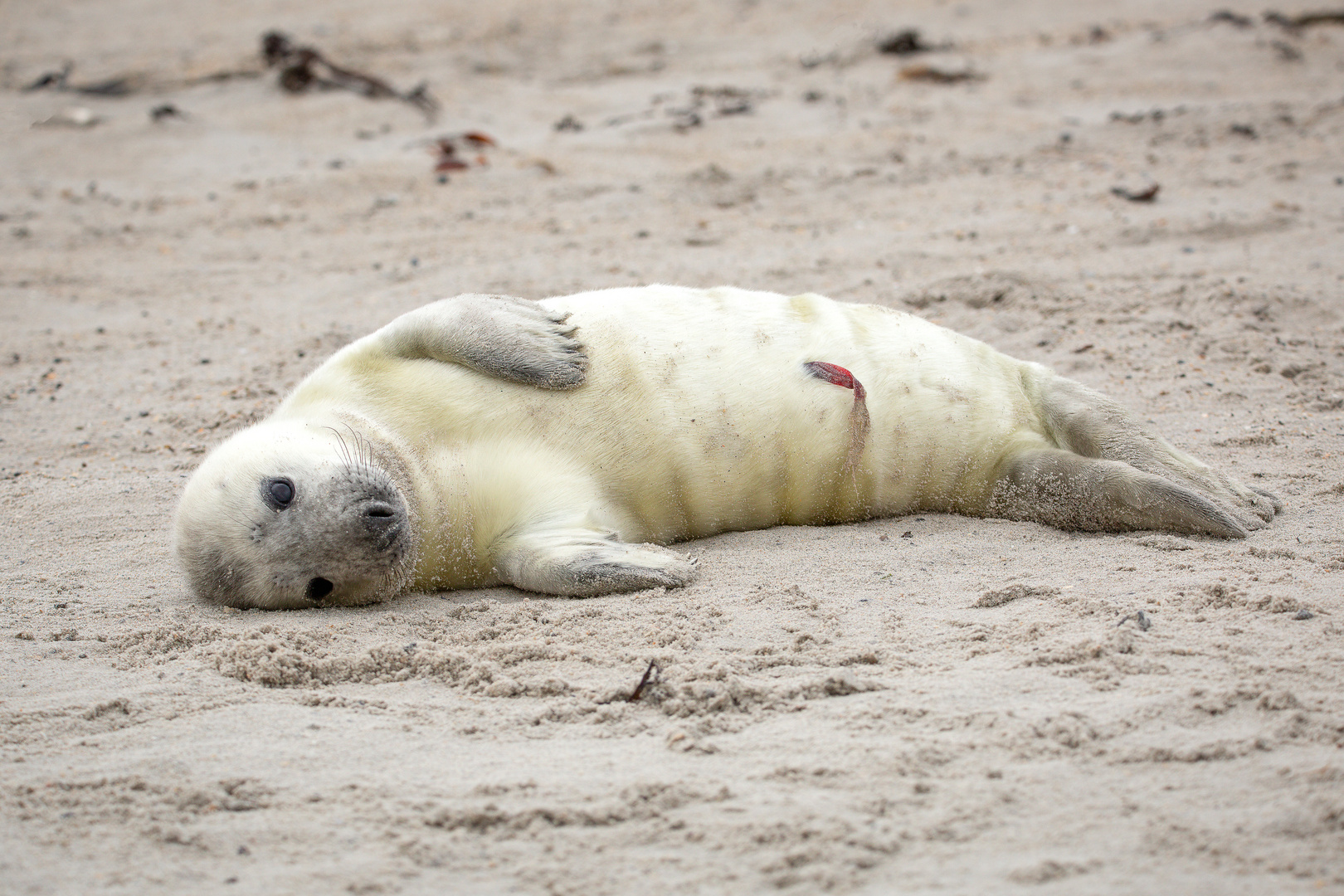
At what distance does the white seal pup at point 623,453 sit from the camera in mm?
2750

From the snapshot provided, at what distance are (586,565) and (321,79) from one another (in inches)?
273

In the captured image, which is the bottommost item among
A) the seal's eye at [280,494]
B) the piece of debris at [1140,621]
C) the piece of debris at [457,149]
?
the piece of debris at [1140,621]

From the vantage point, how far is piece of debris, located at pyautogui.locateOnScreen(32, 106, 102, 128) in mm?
8155

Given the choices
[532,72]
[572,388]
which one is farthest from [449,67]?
[572,388]

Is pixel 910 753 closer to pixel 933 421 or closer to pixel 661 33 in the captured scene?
pixel 933 421

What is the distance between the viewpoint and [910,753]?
74.7 inches

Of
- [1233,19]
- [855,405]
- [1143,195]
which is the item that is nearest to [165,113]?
[1143,195]

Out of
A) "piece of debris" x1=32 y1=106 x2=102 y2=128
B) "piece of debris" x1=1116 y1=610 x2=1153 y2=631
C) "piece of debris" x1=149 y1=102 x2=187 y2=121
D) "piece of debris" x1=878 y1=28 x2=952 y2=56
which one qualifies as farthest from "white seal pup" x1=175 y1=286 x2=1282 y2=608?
"piece of debris" x1=32 y1=106 x2=102 y2=128

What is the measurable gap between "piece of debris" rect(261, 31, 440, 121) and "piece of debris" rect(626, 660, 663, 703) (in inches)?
250

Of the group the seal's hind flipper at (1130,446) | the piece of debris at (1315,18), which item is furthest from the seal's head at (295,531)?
the piece of debris at (1315,18)

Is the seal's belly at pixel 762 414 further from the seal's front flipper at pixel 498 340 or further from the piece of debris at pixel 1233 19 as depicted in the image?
the piece of debris at pixel 1233 19

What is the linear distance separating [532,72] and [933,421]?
276 inches

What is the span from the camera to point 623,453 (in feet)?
9.85

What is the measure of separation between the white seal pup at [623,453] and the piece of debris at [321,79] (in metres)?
5.24
